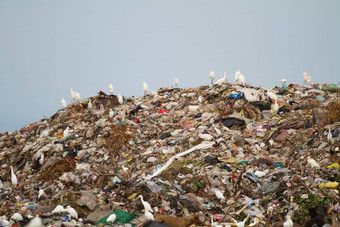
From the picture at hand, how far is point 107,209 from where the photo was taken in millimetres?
5629

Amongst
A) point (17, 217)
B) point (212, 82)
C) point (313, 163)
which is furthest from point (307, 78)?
point (17, 217)

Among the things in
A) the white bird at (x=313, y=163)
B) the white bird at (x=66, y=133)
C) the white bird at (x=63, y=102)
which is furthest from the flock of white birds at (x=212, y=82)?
the white bird at (x=313, y=163)

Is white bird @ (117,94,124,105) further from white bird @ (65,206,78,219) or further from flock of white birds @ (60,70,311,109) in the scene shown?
white bird @ (65,206,78,219)

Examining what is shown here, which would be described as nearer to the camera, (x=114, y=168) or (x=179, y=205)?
(x=179, y=205)

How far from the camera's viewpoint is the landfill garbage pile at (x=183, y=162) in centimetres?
511

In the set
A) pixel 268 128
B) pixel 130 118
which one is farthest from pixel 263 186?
pixel 130 118

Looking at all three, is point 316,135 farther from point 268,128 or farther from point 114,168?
point 114,168

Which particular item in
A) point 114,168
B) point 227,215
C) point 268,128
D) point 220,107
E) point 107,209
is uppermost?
point 220,107

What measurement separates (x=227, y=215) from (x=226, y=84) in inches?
279

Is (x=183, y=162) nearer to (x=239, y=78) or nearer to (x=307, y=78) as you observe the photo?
(x=239, y=78)

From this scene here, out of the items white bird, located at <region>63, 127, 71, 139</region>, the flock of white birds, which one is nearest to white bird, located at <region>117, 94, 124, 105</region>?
the flock of white birds

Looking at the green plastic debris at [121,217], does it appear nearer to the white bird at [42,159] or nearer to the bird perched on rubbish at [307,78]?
the white bird at [42,159]

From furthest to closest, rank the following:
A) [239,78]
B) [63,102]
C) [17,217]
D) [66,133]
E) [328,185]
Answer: [63,102] < [239,78] < [66,133] < [328,185] < [17,217]

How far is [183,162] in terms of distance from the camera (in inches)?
276
